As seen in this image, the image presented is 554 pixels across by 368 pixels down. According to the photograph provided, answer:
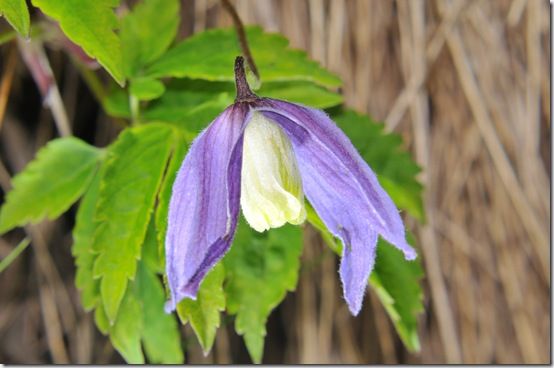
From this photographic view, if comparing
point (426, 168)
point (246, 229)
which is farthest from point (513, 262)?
point (246, 229)

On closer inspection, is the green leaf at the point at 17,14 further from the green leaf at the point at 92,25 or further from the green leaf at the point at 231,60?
the green leaf at the point at 231,60

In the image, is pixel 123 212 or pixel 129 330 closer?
pixel 123 212

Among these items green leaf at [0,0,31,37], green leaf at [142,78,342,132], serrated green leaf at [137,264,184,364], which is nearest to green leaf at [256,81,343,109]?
green leaf at [142,78,342,132]

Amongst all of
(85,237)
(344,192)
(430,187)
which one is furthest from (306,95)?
(430,187)

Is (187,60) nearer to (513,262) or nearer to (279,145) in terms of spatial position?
(279,145)

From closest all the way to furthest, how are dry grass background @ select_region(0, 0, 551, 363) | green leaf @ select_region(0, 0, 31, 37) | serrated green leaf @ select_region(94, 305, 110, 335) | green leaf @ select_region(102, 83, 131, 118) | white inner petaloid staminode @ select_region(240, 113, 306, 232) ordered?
green leaf @ select_region(0, 0, 31, 37) → white inner petaloid staminode @ select_region(240, 113, 306, 232) → serrated green leaf @ select_region(94, 305, 110, 335) → green leaf @ select_region(102, 83, 131, 118) → dry grass background @ select_region(0, 0, 551, 363)

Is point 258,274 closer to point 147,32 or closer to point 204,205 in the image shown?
point 204,205

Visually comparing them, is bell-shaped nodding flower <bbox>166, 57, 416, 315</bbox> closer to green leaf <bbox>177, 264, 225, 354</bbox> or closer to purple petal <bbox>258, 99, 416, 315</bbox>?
purple petal <bbox>258, 99, 416, 315</bbox>
